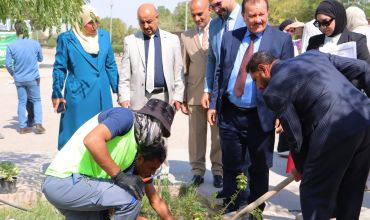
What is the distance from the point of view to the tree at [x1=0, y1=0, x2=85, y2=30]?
426 cm

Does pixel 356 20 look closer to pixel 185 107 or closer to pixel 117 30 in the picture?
pixel 185 107

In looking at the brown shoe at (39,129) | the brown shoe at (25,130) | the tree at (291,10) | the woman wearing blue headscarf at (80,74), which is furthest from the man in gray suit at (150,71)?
the tree at (291,10)

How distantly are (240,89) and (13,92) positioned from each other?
A: 1317 cm

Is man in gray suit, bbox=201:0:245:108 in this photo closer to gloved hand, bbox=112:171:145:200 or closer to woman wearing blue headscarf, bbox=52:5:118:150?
woman wearing blue headscarf, bbox=52:5:118:150

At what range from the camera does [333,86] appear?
130 inches

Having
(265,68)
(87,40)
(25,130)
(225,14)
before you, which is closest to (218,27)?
(225,14)

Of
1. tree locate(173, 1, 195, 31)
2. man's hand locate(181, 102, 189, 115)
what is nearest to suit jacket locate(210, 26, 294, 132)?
man's hand locate(181, 102, 189, 115)

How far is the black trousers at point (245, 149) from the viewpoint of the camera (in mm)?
4469

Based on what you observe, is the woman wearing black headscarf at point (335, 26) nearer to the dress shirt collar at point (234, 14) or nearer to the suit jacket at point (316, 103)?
the dress shirt collar at point (234, 14)

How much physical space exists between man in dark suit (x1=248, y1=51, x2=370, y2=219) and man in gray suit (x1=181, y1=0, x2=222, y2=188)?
2048 mm

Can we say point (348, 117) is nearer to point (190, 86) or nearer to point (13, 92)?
point (190, 86)

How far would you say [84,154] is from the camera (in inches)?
133

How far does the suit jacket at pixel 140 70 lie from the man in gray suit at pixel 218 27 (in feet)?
1.70

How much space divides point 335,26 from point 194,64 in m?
1.64
